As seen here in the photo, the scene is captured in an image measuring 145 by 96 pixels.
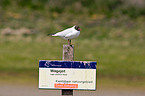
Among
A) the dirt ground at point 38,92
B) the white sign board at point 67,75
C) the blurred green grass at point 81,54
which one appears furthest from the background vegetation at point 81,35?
the white sign board at point 67,75

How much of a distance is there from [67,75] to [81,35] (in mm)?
15021

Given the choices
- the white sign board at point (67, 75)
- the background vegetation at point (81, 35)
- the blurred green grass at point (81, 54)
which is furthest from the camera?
the background vegetation at point (81, 35)

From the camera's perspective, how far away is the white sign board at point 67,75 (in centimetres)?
517

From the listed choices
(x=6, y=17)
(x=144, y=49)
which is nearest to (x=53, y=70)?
(x=144, y=49)

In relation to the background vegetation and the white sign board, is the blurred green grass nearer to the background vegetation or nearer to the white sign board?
the background vegetation

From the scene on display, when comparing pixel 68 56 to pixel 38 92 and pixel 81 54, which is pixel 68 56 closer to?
pixel 38 92

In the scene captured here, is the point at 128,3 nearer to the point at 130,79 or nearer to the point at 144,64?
the point at 144,64

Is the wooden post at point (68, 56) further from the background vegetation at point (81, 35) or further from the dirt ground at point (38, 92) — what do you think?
the background vegetation at point (81, 35)

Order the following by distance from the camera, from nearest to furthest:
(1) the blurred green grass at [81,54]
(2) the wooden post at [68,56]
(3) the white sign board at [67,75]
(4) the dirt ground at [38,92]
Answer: (3) the white sign board at [67,75], (2) the wooden post at [68,56], (4) the dirt ground at [38,92], (1) the blurred green grass at [81,54]

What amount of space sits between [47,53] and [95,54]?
1.76 m

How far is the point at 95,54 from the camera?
644 inches

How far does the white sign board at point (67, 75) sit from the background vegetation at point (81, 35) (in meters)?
7.73

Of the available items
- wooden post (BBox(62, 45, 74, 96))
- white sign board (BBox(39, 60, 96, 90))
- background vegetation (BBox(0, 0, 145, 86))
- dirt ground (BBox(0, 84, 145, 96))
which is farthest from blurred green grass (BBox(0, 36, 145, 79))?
white sign board (BBox(39, 60, 96, 90))

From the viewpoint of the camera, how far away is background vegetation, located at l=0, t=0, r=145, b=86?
14.5 meters
